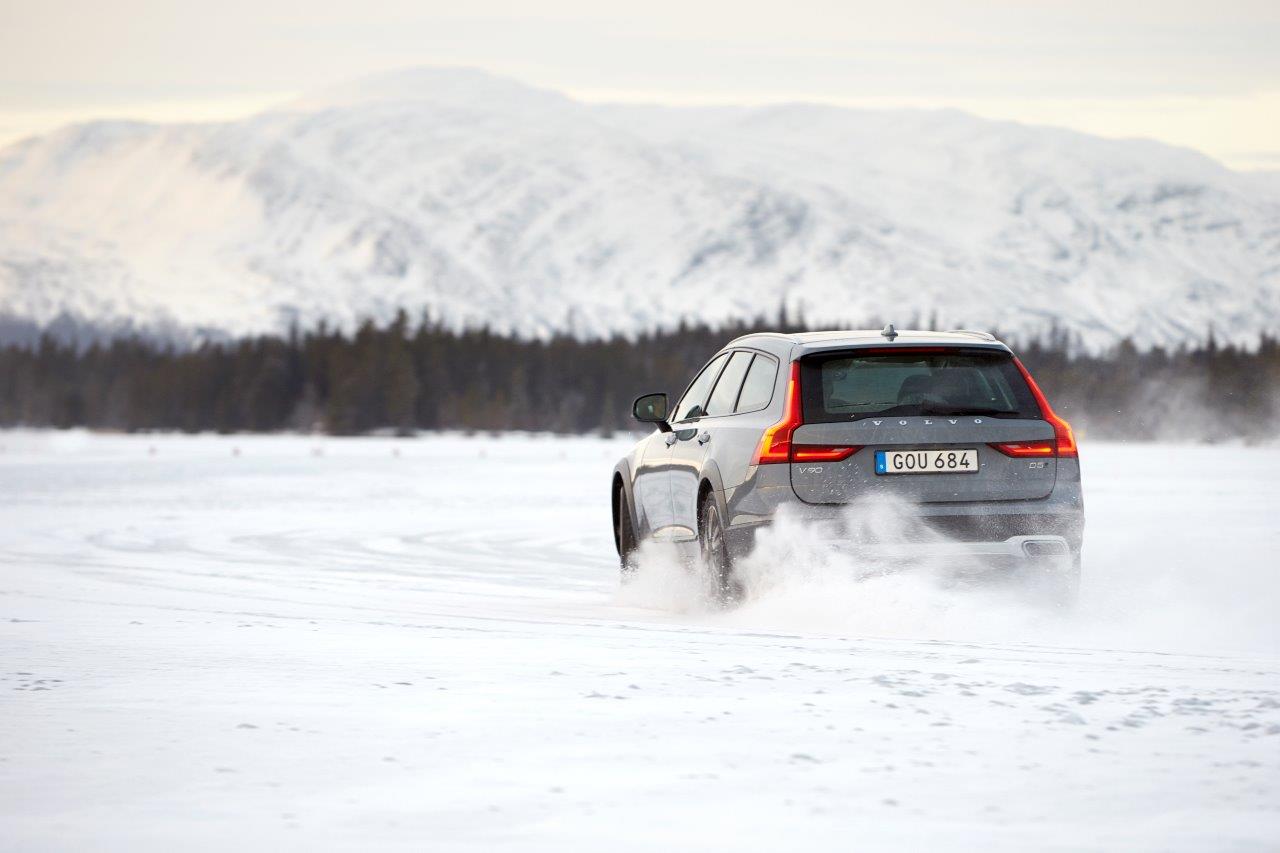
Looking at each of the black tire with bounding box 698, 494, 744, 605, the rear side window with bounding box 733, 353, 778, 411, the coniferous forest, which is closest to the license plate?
the rear side window with bounding box 733, 353, 778, 411

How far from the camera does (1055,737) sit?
6.51 meters

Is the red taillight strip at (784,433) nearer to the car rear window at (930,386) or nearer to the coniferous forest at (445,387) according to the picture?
the car rear window at (930,386)

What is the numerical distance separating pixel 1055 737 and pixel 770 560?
3.68 meters

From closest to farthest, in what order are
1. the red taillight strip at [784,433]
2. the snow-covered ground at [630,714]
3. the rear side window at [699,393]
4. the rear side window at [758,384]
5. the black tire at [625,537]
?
1. the snow-covered ground at [630,714]
2. the red taillight strip at [784,433]
3. the rear side window at [758,384]
4. the rear side window at [699,393]
5. the black tire at [625,537]

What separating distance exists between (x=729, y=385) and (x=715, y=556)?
123 centimetres

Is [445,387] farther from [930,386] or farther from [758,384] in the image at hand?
[930,386]

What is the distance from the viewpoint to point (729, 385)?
1145cm

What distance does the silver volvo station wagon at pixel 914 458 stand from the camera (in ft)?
31.9

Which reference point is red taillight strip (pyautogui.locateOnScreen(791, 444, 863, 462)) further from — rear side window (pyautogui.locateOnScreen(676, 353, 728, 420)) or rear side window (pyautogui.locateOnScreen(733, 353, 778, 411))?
rear side window (pyautogui.locateOnScreen(676, 353, 728, 420))

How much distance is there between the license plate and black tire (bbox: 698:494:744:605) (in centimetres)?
114

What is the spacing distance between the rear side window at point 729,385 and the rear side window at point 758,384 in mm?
134

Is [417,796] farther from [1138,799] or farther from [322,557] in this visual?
[322,557]

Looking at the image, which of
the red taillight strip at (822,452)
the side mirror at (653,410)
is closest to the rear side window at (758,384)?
the red taillight strip at (822,452)

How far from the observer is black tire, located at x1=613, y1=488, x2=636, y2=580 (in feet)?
42.3
